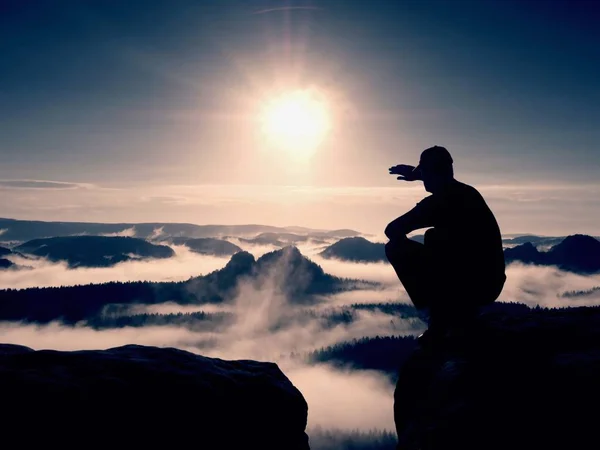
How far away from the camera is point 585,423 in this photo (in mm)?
5582

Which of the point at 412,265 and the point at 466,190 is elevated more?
the point at 466,190

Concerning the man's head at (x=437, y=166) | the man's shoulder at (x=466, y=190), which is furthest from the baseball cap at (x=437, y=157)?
the man's shoulder at (x=466, y=190)

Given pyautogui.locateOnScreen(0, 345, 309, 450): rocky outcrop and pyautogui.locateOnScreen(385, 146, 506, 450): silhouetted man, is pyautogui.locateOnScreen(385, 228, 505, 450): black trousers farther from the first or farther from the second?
pyautogui.locateOnScreen(0, 345, 309, 450): rocky outcrop

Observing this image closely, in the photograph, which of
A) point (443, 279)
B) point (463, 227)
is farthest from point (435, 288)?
point (463, 227)

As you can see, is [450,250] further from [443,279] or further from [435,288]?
[435,288]

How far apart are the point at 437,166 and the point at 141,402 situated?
8.21m

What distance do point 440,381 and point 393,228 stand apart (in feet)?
10.7

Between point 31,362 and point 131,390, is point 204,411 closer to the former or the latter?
point 131,390

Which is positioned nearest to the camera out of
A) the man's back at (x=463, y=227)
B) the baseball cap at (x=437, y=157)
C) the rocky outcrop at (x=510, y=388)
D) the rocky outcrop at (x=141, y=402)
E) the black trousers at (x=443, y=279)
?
the rocky outcrop at (x=510, y=388)

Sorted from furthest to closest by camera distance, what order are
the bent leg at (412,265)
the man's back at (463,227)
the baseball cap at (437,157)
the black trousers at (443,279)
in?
the baseball cap at (437,157), the bent leg at (412,265), the black trousers at (443,279), the man's back at (463,227)

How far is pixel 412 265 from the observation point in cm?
960

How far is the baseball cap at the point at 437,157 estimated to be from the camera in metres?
9.79

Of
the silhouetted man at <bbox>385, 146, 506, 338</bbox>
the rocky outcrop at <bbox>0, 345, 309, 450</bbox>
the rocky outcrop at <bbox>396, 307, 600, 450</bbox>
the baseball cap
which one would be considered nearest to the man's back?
the silhouetted man at <bbox>385, 146, 506, 338</bbox>

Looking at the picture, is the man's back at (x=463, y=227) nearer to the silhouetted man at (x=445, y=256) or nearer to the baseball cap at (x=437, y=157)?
the silhouetted man at (x=445, y=256)
